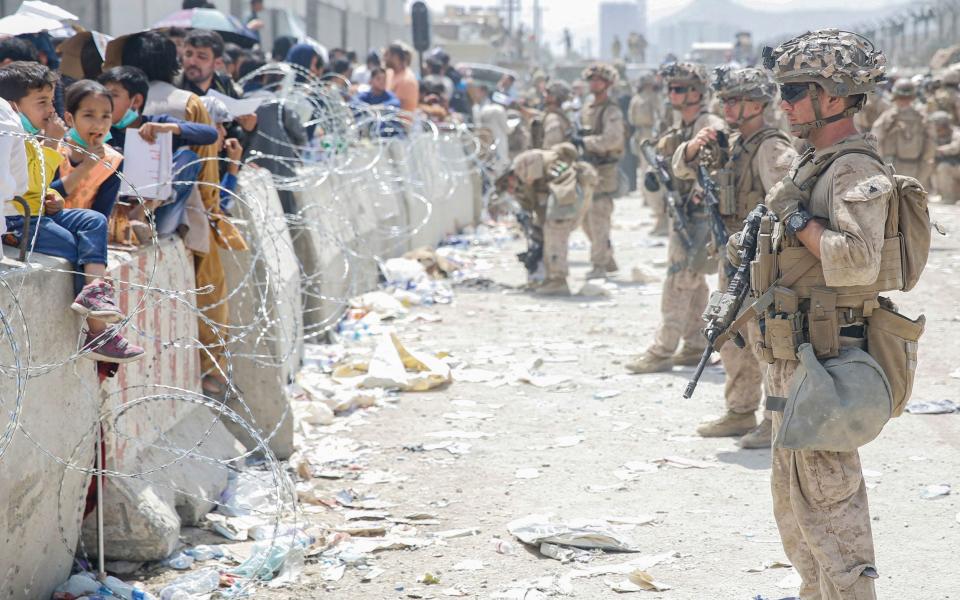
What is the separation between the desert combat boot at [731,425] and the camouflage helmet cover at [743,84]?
64.1 inches

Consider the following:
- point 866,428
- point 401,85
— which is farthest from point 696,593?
point 401,85

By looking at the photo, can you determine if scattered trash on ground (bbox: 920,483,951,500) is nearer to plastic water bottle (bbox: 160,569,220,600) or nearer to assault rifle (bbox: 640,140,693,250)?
assault rifle (bbox: 640,140,693,250)

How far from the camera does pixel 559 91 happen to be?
12.1 metres

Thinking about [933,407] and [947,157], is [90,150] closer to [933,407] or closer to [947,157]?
[933,407]

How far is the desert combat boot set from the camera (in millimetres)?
6629

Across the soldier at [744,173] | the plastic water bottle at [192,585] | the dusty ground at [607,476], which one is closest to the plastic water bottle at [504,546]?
the dusty ground at [607,476]

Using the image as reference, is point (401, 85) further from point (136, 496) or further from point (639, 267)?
point (136, 496)

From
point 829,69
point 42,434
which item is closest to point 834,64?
point 829,69

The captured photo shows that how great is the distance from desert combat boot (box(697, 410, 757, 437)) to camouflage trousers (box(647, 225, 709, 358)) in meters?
1.39

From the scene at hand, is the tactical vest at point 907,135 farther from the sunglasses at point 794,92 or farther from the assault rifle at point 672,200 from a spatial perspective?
the sunglasses at point 794,92

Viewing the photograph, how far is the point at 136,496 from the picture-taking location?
472 centimetres

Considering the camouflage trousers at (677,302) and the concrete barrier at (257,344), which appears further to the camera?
the camouflage trousers at (677,302)

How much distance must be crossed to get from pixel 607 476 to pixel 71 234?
2.77 meters

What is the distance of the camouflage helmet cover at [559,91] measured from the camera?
473 inches
